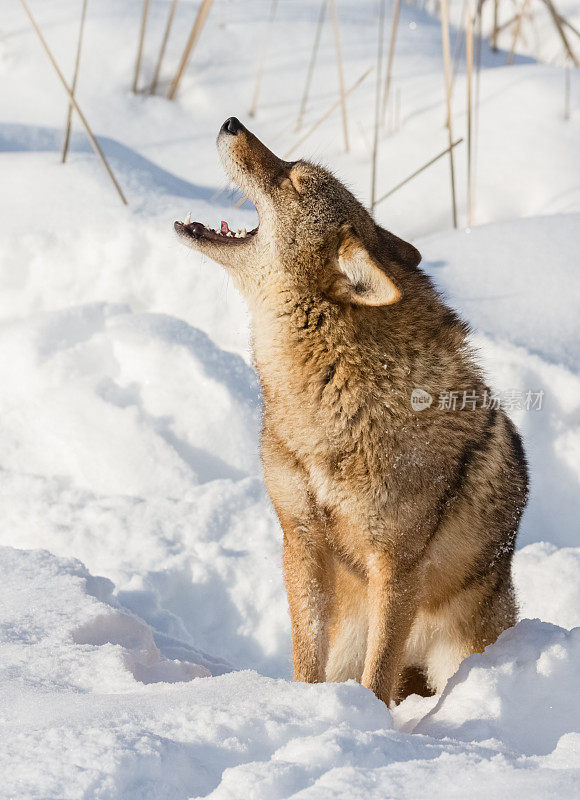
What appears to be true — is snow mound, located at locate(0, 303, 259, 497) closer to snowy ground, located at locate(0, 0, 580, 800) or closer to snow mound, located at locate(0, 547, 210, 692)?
snowy ground, located at locate(0, 0, 580, 800)

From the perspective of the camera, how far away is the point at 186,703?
210cm

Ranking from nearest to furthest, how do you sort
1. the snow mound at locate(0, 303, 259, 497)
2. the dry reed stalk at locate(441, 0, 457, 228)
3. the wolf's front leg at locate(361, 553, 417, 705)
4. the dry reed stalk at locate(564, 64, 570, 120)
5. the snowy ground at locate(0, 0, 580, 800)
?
the snowy ground at locate(0, 0, 580, 800) < the wolf's front leg at locate(361, 553, 417, 705) < the snow mound at locate(0, 303, 259, 497) < the dry reed stalk at locate(441, 0, 457, 228) < the dry reed stalk at locate(564, 64, 570, 120)

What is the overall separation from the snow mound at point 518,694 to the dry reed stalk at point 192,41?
5470 millimetres

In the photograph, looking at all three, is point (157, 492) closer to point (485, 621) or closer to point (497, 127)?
point (485, 621)

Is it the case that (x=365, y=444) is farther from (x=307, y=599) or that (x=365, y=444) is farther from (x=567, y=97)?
(x=567, y=97)

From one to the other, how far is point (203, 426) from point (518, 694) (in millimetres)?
2407

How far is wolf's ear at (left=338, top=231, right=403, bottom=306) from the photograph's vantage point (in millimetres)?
2449

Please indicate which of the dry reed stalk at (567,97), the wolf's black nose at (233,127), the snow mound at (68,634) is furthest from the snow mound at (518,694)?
the dry reed stalk at (567,97)

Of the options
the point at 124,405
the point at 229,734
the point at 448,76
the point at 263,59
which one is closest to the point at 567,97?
the point at 448,76

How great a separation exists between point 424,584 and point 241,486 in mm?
1563

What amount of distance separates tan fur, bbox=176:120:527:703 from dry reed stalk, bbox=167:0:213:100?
417 centimetres

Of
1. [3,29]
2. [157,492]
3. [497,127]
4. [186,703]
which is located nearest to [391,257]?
[186,703]

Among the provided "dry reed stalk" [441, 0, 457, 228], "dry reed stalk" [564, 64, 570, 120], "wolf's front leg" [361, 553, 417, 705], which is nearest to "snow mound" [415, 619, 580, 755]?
"wolf's front leg" [361, 553, 417, 705]

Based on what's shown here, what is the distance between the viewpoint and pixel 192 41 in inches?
261
